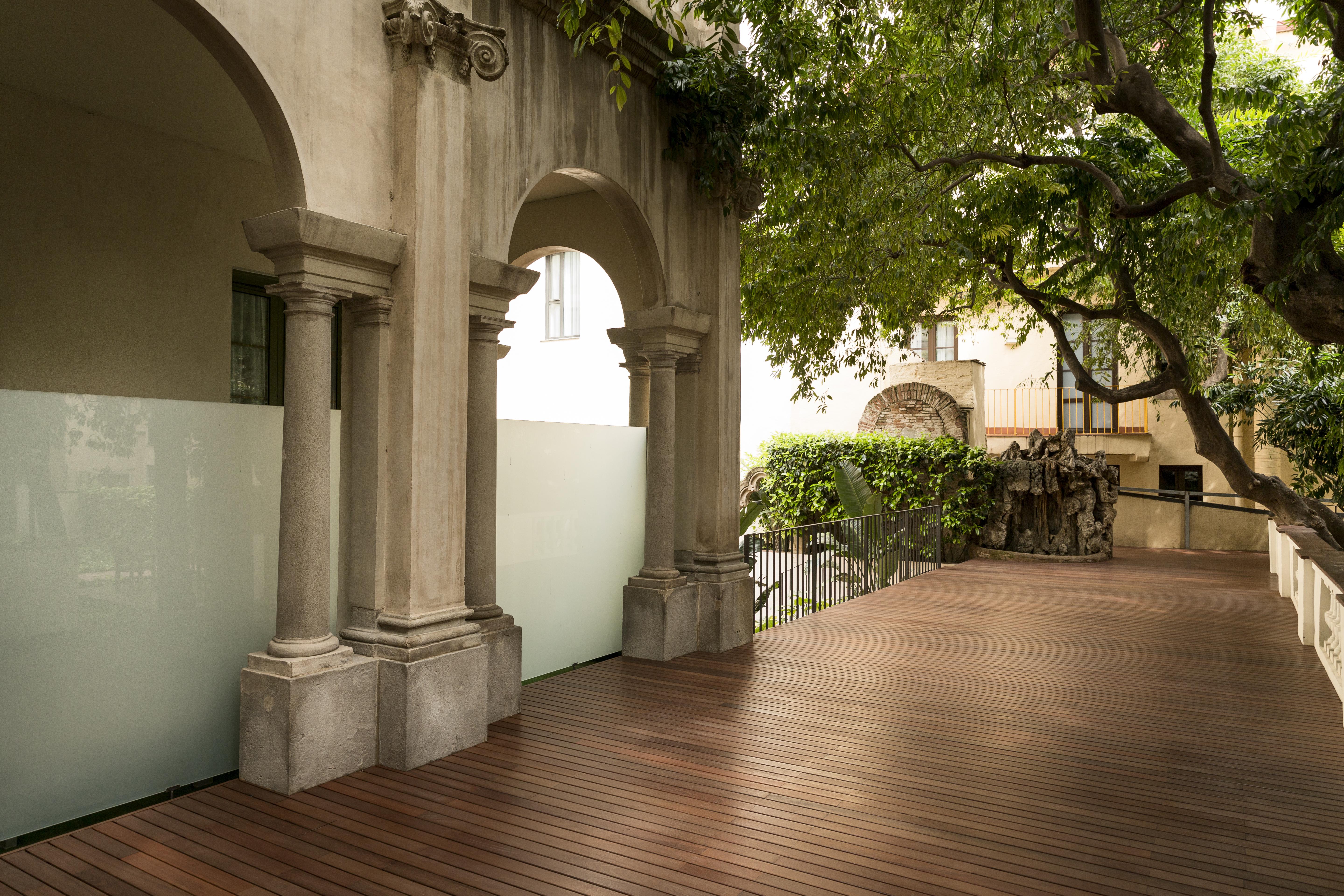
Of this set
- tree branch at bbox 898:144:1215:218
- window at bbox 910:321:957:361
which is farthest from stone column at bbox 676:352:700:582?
window at bbox 910:321:957:361

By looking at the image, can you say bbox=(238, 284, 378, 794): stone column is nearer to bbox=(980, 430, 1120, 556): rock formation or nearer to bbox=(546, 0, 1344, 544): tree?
bbox=(546, 0, 1344, 544): tree

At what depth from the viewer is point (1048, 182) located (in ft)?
31.7

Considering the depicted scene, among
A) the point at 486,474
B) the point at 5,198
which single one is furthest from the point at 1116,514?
the point at 5,198

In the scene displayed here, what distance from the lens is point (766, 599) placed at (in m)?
11.2

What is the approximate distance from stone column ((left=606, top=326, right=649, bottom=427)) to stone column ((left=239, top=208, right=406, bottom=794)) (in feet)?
13.1

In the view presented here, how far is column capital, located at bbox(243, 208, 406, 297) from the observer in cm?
483

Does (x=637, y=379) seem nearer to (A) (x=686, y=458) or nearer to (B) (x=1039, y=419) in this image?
(A) (x=686, y=458)

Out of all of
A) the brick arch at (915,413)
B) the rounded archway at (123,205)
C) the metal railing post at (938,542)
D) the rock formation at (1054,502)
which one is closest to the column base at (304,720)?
the rounded archway at (123,205)

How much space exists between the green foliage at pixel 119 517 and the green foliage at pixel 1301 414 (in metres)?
15.2

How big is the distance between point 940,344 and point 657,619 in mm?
18394

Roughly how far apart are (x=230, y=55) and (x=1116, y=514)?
19895 mm

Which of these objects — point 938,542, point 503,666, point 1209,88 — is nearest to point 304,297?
point 503,666

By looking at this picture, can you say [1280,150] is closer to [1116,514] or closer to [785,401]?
[1116,514]

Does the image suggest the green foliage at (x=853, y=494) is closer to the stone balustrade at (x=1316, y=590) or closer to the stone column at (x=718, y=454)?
the stone balustrade at (x=1316, y=590)
